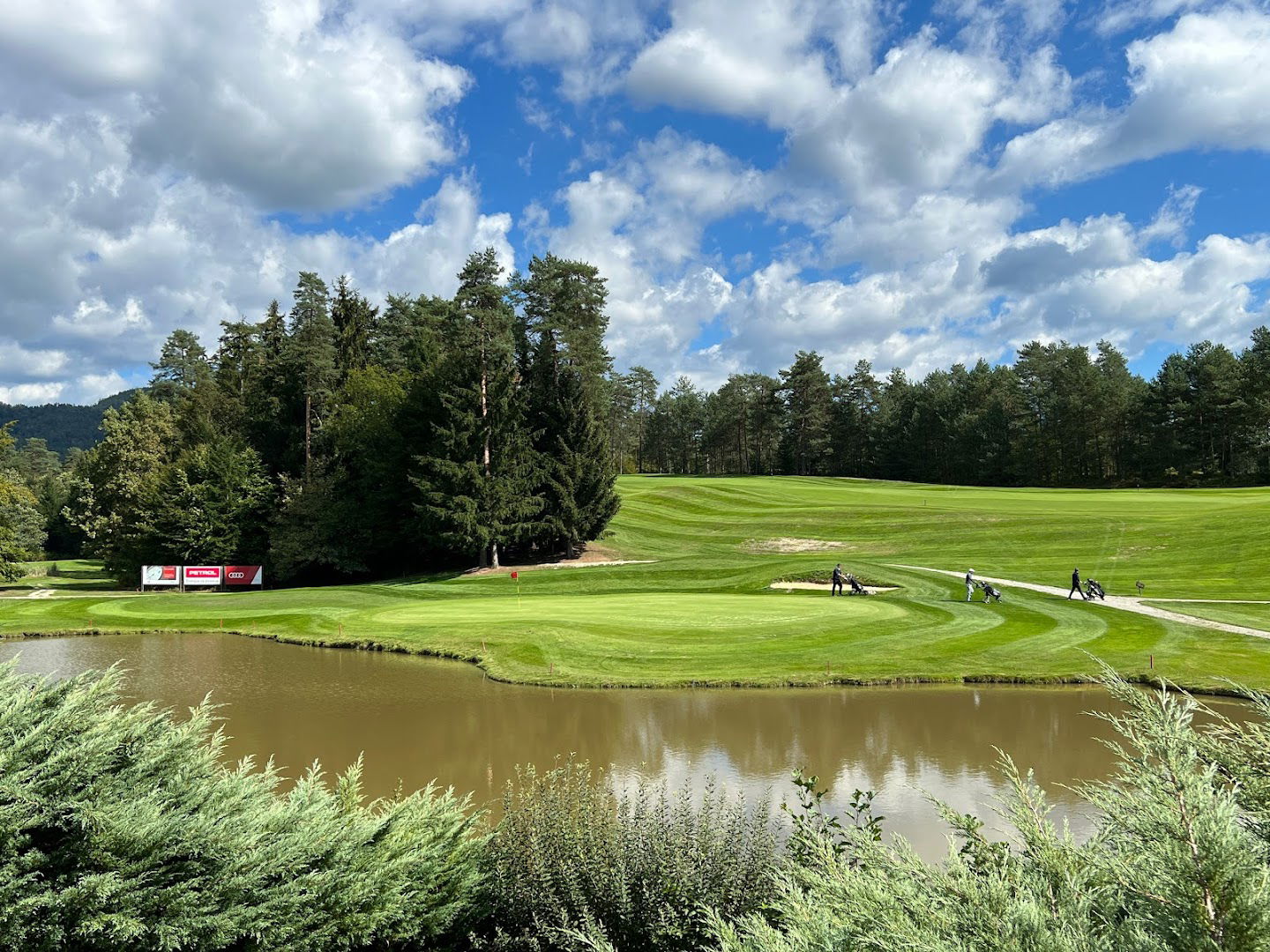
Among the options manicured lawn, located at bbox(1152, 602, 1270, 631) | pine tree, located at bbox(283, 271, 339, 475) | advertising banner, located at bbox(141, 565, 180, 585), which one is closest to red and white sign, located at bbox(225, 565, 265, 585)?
advertising banner, located at bbox(141, 565, 180, 585)

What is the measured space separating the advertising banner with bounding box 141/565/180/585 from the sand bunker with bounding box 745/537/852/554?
114 ft

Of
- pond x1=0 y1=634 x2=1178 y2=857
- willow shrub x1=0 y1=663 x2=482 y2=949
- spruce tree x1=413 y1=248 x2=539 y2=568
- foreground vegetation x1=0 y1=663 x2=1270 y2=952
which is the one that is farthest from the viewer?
Result: spruce tree x1=413 y1=248 x2=539 y2=568

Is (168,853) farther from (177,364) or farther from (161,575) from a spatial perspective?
(177,364)

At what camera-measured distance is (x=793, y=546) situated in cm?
4269

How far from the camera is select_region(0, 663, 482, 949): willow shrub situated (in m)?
4.30

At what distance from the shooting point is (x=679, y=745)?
14102 mm

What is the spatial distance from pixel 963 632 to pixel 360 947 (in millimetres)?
20137

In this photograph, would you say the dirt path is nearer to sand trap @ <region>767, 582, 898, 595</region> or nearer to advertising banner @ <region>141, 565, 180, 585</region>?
sand trap @ <region>767, 582, 898, 595</region>

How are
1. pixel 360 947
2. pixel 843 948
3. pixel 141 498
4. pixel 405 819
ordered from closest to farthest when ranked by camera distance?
pixel 843 948 → pixel 360 947 → pixel 405 819 → pixel 141 498

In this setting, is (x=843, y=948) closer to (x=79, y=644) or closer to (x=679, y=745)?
(x=679, y=745)

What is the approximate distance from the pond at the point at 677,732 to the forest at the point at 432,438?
22.8 m

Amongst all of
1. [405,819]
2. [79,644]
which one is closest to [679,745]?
[405,819]

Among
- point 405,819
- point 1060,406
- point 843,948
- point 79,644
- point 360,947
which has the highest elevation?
point 1060,406

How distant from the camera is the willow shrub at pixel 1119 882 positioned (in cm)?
254
